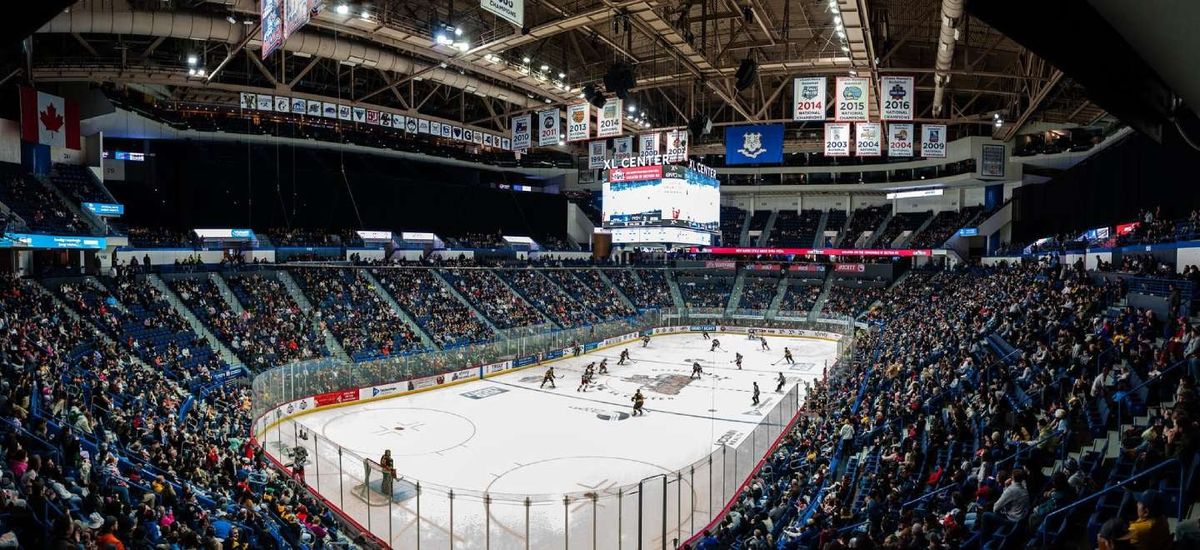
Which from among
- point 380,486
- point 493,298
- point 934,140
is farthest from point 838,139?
point 493,298

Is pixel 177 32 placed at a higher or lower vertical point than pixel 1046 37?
higher

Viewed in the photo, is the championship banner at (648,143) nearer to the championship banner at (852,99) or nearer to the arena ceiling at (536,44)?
the arena ceiling at (536,44)

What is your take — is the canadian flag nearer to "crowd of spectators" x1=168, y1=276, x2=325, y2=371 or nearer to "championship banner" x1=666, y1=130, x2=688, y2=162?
"crowd of spectators" x1=168, y1=276, x2=325, y2=371

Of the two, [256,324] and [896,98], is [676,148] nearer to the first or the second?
[896,98]

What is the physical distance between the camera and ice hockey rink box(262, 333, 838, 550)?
1282 cm

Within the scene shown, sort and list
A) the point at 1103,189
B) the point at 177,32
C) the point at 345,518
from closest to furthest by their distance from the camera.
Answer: the point at 345,518 → the point at 177,32 → the point at 1103,189

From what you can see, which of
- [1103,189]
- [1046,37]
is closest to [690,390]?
Result: [1103,189]

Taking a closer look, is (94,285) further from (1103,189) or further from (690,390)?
(1103,189)

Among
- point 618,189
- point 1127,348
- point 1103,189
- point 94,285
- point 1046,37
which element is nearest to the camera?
point 1046,37

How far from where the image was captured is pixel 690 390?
1115 inches

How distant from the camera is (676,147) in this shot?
102 feet

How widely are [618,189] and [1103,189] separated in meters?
21.4

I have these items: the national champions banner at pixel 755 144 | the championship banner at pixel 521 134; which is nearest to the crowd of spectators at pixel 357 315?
the championship banner at pixel 521 134

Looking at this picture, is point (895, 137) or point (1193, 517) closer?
point (1193, 517)
